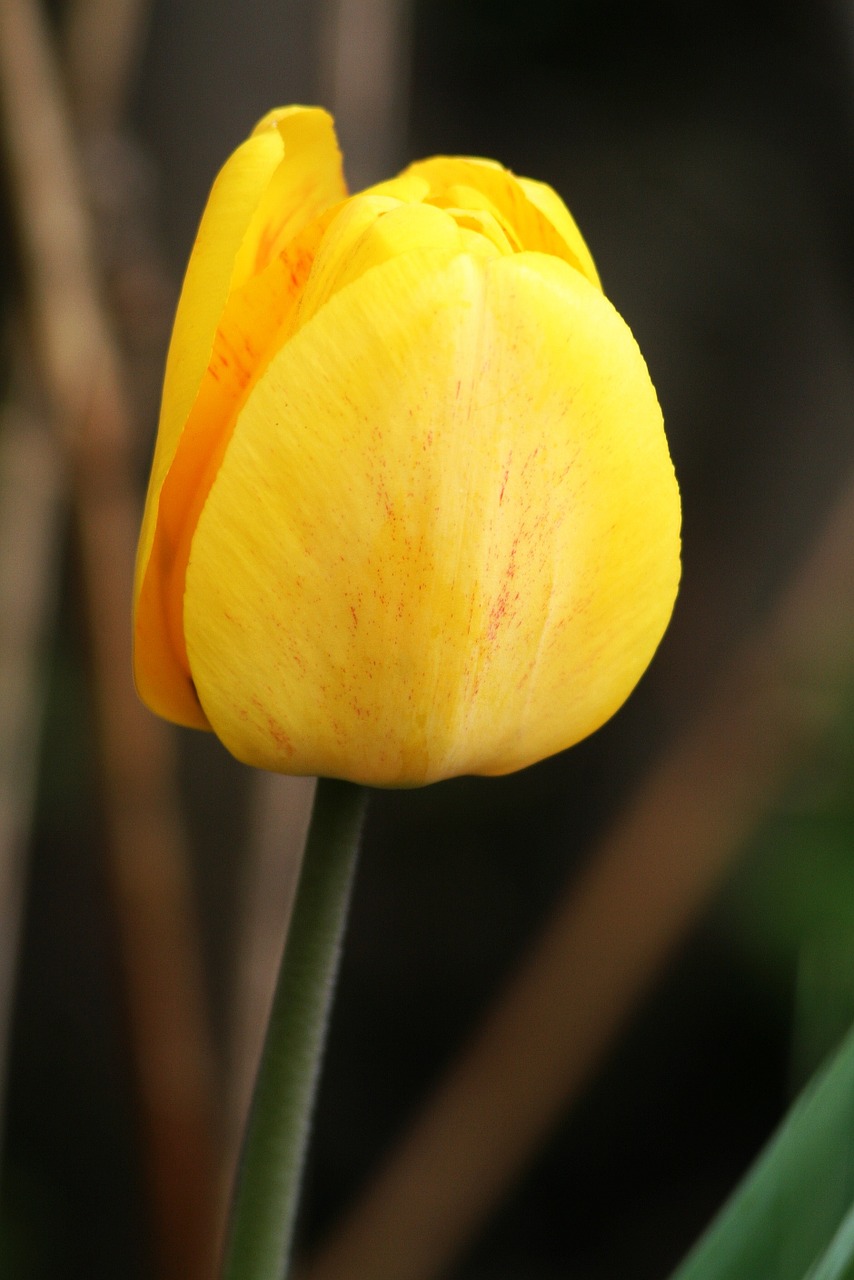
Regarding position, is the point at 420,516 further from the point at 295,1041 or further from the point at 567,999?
the point at 567,999

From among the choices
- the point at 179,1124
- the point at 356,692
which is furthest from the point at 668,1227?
the point at 356,692

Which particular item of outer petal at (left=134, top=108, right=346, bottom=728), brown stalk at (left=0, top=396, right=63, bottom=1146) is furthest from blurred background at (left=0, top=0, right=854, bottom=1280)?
outer petal at (left=134, top=108, right=346, bottom=728)

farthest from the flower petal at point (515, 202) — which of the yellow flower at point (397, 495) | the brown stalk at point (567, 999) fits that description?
the brown stalk at point (567, 999)

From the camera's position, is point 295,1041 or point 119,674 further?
point 119,674

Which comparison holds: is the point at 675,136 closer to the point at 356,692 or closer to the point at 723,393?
the point at 723,393

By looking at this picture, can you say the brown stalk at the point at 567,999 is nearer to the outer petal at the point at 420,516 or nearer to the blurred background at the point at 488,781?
the blurred background at the point at 488,781

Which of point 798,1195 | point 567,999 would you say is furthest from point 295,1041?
point 567,999
